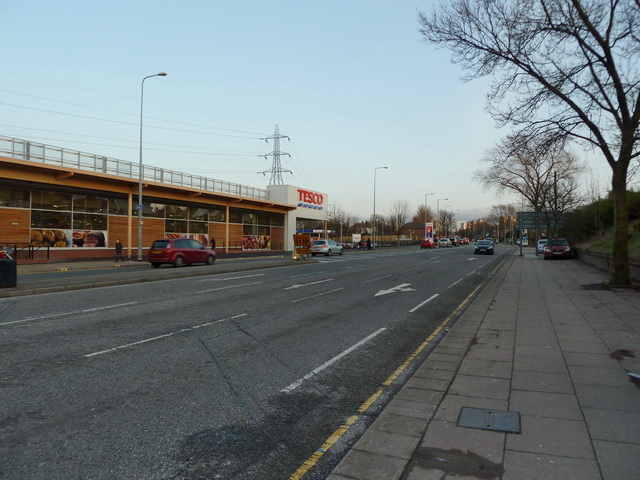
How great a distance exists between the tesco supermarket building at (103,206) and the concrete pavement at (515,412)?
2668 cm

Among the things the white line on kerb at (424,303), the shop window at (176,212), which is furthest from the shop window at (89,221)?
the white line on kerb at (424,303)

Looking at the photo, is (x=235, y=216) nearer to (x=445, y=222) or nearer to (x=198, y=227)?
(x=198, y=227)

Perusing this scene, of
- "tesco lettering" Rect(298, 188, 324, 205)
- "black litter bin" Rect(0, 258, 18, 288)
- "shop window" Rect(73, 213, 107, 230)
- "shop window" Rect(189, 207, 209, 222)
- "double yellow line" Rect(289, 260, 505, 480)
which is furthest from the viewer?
"tesco lettering" Rect(298, 188, 324, 205)

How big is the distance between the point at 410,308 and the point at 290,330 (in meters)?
4.00

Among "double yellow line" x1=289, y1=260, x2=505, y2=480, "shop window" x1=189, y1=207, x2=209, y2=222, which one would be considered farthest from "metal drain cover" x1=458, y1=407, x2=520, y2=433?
"shop window" x1=189, y1=207, x2=209, y2=222

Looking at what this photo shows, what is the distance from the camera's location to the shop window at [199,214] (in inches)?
1538

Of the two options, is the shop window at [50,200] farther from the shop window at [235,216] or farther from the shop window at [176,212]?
the shop window at [235,216]

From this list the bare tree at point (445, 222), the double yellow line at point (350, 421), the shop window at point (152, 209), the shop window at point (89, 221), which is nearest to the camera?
the double yellow line at point (350, 421)

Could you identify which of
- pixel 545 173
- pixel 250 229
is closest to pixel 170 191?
pixel 250 229

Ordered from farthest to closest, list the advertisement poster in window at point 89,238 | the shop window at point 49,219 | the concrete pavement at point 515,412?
the advertisement poster in window at point 89,238 < the shop window at point 49,219 < the concrete pavement at point 515,412

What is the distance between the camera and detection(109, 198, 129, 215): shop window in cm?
3198

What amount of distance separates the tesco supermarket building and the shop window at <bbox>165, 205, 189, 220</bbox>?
0.28 ft

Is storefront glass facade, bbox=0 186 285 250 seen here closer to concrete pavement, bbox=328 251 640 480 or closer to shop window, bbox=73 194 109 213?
shop window, bbox=73 194 109 213

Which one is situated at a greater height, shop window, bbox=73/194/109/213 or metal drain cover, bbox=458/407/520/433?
shop window, bbox=73/194/109/213
